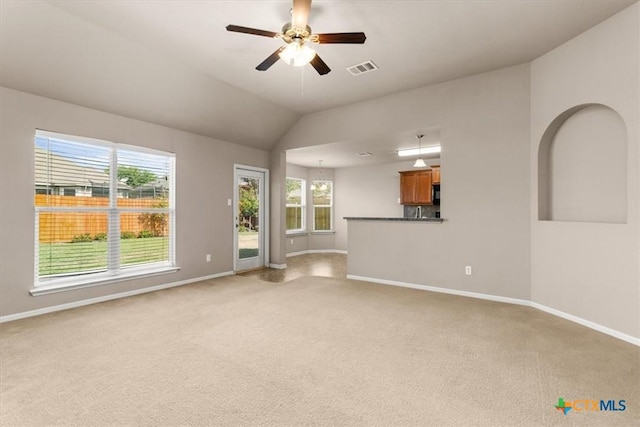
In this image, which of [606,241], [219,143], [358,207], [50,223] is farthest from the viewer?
[358,207]

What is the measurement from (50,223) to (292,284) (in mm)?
3311

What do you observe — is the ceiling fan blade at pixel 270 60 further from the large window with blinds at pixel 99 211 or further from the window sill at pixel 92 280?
the window sill at pixel 92 280

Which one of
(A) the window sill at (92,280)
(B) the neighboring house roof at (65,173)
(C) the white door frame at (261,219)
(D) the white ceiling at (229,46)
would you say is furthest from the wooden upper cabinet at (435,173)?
(B) the neighboring house roof at (65,173)

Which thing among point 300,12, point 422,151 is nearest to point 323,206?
point 422,151

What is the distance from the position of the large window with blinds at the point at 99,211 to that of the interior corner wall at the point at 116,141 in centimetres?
11

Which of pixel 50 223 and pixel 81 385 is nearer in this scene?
pixel 81 385

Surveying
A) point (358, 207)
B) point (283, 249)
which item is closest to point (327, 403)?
point (283, 249)

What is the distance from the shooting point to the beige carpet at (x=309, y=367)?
1.81 metres

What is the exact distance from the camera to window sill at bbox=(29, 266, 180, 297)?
12.0 ft

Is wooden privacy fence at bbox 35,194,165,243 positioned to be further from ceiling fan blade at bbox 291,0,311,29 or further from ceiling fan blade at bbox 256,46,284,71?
ceiling fan blade at bbox 291,0,311,29

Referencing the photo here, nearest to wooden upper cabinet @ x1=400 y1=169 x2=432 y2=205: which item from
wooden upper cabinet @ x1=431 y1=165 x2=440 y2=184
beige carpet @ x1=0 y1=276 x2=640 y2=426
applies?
wooden upper cabinet @ x1=431 y1=165 x2=440 y2=184

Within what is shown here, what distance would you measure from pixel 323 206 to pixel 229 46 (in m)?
6.35

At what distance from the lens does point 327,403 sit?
191cm

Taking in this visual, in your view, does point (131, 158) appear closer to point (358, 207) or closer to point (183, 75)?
point (183, 75)
